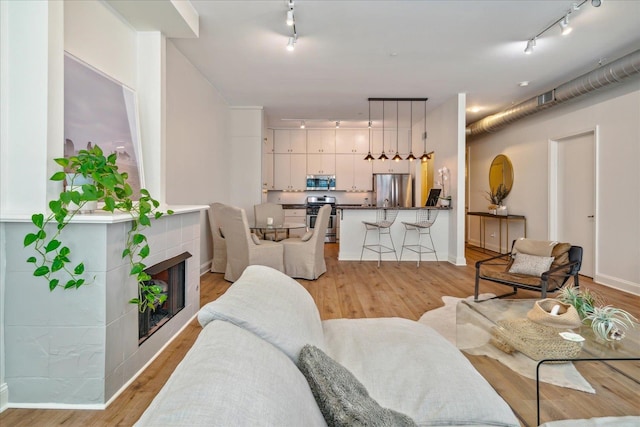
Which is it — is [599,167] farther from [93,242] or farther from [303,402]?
[93,242]

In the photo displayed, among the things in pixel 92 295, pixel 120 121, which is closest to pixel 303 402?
pixel 92 295

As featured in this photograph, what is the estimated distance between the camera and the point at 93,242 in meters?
1.84

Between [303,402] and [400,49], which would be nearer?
[303,402]

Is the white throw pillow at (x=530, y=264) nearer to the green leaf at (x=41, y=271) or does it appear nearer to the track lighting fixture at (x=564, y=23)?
the track lighting fixture at (x=564, y=23)

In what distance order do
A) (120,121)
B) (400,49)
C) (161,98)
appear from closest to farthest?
(120,121), (161,98), (400,49)

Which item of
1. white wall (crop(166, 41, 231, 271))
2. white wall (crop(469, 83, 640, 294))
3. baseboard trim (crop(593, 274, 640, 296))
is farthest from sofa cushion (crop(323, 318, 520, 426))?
white wall (crop(469, 83, 640, 294))

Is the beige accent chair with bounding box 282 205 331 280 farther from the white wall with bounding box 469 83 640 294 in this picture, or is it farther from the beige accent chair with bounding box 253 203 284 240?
the white wall with bounding box 469 83 640 294

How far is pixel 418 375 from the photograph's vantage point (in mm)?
1322

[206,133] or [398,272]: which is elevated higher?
[206,133]

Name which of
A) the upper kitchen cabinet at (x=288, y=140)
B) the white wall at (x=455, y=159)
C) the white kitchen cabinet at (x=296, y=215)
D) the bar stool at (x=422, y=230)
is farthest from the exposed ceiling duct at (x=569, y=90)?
the white kitchen cabinet at (x=296, y=215)

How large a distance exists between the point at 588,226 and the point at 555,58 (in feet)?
7.98

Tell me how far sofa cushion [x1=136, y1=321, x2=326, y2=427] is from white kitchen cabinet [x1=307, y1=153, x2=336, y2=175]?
7.71 meters

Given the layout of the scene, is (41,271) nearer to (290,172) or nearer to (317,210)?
(317,210)

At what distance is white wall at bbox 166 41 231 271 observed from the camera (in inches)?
150
